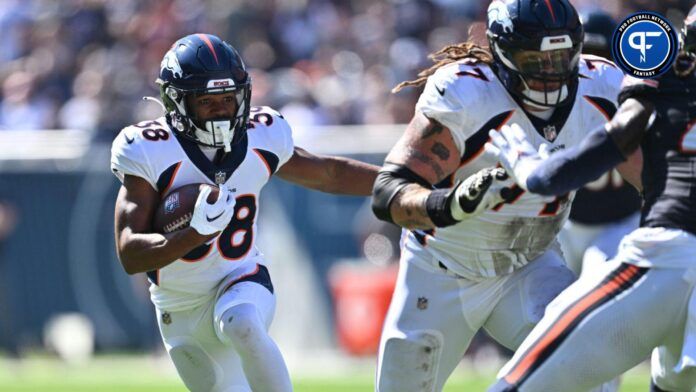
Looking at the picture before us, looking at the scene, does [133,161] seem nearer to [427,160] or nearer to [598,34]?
[427,160]

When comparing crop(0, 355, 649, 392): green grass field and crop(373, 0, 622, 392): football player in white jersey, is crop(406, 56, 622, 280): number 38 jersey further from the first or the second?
crop(0, 355, 649, 392): green grass field

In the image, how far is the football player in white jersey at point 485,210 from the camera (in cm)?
439

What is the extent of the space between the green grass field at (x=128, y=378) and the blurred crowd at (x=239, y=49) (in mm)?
1919

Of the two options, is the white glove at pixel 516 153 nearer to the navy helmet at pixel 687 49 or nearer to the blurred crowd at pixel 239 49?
the navy helmet at pixel 687 49

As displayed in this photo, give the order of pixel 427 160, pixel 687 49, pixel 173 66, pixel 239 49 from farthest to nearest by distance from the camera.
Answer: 1. pixel 239 49
2. pixel 173 66
3. pixel 427 160
4. pixel 687 49

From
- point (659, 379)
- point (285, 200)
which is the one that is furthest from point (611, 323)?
point (285, 200)

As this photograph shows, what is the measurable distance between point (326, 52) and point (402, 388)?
7.58 metres

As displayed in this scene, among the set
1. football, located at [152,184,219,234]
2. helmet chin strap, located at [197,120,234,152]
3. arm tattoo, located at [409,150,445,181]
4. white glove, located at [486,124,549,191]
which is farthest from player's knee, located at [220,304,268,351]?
white glove, located at [486,124,549,191]

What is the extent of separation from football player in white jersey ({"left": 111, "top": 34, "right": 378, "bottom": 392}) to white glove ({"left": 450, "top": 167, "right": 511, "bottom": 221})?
1144 mm

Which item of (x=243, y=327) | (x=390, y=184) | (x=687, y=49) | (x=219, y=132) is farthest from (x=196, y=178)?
(x=687, y=49)

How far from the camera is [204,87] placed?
5113 mm

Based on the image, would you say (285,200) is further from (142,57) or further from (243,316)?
(243,316)

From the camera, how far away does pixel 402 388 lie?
15.5 ft

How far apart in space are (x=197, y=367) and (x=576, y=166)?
1.89 metres
